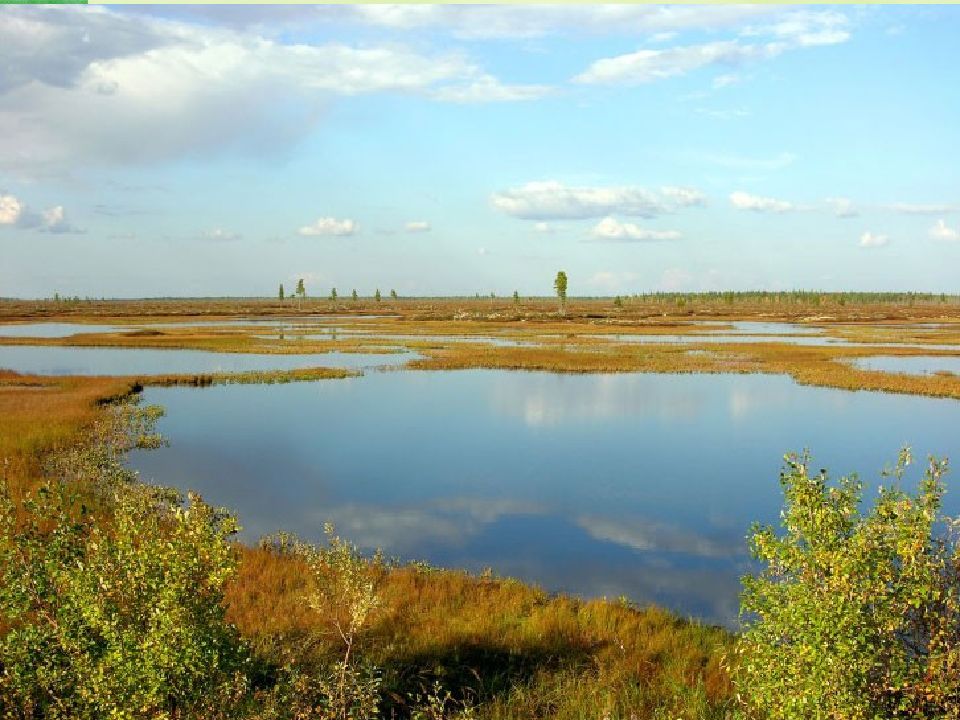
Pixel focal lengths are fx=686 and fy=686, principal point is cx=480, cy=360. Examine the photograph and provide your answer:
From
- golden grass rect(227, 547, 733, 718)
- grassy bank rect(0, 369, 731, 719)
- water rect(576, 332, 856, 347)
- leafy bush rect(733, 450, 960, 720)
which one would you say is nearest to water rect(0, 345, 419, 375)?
water rect(576, 332, 856, 347)

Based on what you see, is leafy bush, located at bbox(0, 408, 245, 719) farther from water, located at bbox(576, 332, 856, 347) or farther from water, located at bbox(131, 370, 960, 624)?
water, located at bbox(576, 332, 856, 347)

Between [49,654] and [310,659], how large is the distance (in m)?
4.07

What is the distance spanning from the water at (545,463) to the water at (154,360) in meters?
12.0

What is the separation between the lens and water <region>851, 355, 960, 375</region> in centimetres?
5934

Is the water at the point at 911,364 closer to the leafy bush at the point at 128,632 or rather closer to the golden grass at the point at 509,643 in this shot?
the golden grass at the point at 509,643

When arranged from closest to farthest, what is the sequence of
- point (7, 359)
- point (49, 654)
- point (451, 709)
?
point (49, 654) → point (451, 709) → point (7, 359)

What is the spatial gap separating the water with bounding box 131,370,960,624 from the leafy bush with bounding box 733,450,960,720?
8056 mm

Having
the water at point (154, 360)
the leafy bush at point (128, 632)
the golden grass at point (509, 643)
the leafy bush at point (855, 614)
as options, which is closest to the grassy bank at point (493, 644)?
the golden grass at point (509, 643)

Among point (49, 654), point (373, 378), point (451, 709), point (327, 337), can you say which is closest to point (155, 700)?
point (49, 654)

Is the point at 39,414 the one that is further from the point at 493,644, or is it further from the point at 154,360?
the point at 154,360

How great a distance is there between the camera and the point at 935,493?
848 centimetres

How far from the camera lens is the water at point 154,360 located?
194 feet

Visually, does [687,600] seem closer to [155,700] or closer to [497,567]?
[497,567]

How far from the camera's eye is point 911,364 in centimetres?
6456
